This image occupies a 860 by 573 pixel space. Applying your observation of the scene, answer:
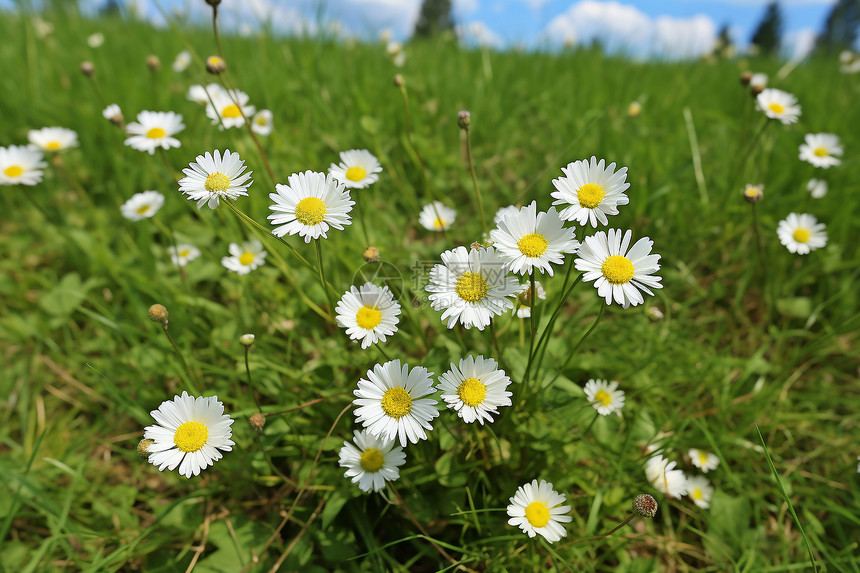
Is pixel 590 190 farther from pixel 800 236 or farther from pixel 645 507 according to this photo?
pixel 800 236

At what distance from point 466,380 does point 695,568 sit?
3.49 ft

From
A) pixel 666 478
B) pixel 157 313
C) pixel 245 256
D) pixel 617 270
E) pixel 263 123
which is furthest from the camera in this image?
pixel 263 123

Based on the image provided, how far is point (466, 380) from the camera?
1210 millimetres

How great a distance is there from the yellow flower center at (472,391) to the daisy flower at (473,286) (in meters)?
0.14

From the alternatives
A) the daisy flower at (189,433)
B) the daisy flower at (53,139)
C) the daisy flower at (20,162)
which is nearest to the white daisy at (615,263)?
the daisy flower at (189,433)

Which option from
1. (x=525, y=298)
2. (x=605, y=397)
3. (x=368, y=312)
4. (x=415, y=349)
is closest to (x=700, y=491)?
(x=605, y=397)

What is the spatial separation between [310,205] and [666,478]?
4.52ft

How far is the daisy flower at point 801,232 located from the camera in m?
2.01

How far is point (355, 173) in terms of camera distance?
1.67 m

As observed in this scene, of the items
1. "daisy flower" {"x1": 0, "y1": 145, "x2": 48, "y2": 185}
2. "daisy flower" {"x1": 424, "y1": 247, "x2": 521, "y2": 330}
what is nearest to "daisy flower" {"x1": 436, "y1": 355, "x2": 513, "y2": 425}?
"daisy flower" {"x1": 424, "y1": 247, "x2": 521, "y2": 330}

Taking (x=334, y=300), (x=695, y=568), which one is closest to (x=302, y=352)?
(x=334, y=300)

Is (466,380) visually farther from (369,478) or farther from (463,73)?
(463,73)

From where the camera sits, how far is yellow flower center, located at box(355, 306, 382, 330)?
4.31 feet

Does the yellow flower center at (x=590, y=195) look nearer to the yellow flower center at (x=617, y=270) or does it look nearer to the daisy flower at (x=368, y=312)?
the yellow flower center at (x=617, y=270)
